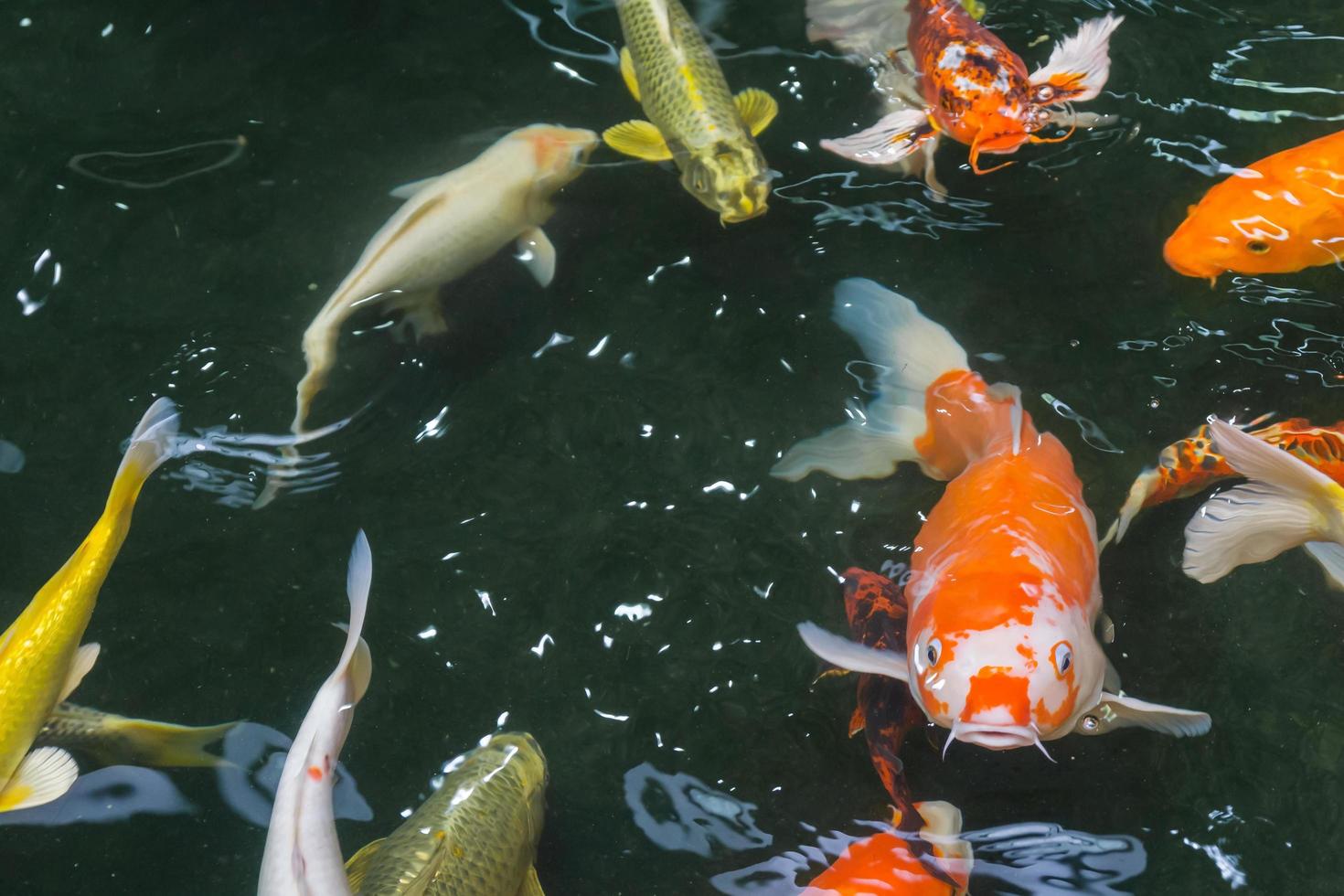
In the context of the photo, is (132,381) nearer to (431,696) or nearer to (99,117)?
(99,117)

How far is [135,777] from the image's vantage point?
2.42 meters

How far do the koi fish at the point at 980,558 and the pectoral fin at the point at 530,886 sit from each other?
0.77 meters

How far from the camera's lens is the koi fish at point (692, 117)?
2910mm

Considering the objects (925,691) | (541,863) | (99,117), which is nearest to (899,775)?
(925,691)

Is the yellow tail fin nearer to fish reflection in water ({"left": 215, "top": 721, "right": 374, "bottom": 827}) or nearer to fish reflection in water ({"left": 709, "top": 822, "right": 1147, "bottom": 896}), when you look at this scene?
fish reflection in water ({"left": 215, "top": 721, "right": 374, "bottom": 827})

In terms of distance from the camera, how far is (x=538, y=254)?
10.2 ft

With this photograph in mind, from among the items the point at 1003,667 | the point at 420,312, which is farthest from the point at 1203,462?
the point at 420,312

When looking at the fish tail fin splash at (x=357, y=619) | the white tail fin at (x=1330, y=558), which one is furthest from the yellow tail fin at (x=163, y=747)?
the white tail fin at (x=1330, y=558)

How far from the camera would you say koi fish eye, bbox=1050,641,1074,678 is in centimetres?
196

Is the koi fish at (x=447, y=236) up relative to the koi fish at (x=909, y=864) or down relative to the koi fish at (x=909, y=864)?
up

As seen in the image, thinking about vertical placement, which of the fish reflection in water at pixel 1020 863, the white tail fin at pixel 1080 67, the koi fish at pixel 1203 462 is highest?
the white tail fin at pixel 1080 67

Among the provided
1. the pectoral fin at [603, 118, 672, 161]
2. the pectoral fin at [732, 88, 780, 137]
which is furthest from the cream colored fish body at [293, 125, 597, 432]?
the pectoral fin at [732, 88, 780, 137]

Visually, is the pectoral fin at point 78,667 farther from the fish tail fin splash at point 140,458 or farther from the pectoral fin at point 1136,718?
the pectoral fin at point 1136,718

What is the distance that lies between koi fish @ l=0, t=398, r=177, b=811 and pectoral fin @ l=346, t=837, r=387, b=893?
0.68 m
